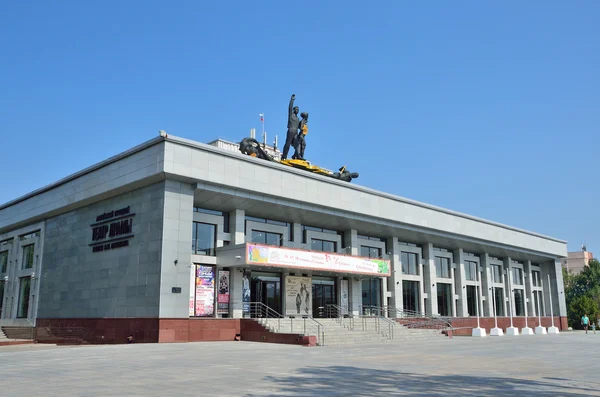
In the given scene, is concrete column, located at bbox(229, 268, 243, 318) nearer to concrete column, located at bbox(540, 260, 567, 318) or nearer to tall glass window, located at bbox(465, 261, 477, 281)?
tall glass window, located at bbox(465, 261, 477, 281)

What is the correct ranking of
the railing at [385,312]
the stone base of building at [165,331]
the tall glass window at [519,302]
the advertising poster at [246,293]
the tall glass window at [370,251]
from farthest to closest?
the tall glass window at [519,302], the tall glass window at [370,251], the railing at [385,312], the advertising poster at [246,293], the stone base of building at [165,331]

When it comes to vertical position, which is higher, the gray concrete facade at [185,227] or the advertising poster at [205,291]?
the gray concrete facade at [185,227]

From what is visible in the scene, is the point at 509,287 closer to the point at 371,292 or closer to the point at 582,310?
the point at 582,310

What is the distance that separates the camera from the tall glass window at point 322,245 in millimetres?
39250

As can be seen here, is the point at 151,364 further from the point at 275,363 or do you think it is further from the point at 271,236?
the point at 271,236

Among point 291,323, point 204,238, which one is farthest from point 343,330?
point 204,238

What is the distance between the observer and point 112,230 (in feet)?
106

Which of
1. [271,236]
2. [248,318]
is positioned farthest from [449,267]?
[248,318]

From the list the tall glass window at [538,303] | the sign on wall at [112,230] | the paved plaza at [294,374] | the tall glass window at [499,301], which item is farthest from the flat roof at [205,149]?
the tall glass window at [538,303]

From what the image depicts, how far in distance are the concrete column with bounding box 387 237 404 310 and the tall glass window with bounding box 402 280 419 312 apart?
36.3 inches

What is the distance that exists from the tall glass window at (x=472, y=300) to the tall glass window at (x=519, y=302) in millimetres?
8836

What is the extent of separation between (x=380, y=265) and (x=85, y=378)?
28.2m

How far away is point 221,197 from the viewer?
31.6 meters

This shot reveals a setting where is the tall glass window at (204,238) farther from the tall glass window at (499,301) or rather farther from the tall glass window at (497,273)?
the tall glass window at (499,301)
